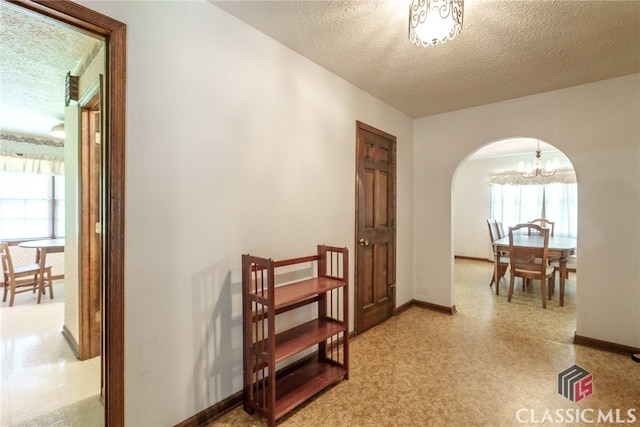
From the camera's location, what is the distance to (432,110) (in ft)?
11.3

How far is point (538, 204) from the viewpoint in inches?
240

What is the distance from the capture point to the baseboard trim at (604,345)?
2478 mm

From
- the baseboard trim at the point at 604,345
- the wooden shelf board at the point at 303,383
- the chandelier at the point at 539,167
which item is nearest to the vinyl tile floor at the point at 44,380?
the wooden shelf board at the point at 303,383

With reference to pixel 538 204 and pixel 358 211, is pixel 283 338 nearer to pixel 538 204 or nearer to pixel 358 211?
pixel 358 211

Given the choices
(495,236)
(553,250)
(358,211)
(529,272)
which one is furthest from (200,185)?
(495,236)

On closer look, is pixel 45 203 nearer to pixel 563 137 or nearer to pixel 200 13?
pixel 200 13

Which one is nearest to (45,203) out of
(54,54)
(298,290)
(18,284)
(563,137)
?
(18,284)

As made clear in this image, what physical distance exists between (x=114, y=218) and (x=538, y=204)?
7.36 m

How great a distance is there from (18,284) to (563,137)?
6.55 m

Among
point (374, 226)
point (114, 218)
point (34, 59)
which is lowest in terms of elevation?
point (374, 226)

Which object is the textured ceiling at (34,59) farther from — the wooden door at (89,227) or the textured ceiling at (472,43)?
the textured ceiling at (472,43)

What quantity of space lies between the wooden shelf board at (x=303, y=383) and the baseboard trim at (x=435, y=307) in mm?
1900

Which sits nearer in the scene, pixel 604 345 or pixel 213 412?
pixel 213 412

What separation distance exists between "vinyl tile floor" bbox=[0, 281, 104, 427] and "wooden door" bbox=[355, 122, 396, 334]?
6.96ft
